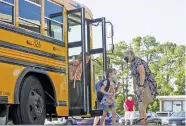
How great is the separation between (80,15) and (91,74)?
159 centimetres

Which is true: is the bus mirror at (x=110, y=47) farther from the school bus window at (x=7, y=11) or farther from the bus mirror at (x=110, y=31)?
the school bus window at (x=7, y=11)

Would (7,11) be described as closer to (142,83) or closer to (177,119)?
(142,83)

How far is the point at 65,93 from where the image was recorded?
367 inches

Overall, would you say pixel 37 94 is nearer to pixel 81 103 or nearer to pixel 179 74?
pixel 81 103

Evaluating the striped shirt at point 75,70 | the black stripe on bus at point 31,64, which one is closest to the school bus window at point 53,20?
the black stripe on bus at point 31,64

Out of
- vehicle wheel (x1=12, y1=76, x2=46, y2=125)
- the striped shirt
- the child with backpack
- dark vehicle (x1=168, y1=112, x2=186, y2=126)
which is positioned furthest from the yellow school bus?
dark vehicle (x1=168, y1=112, x2=186, y2=126)

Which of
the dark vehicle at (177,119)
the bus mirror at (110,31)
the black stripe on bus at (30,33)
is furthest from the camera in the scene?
the dark vehicle at (177,119)

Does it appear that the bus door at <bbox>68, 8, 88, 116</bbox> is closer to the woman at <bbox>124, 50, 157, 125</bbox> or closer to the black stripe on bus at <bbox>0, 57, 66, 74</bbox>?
the black stripe on bus at <bbox>0, 57, 66, 74</bbox>

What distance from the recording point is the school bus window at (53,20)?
8812 millimetres

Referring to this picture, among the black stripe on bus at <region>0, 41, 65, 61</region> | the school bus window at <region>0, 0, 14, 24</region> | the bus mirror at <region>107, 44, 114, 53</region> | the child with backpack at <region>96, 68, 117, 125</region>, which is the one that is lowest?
the child with backpack at <region>96, 68, 117, 125</region>

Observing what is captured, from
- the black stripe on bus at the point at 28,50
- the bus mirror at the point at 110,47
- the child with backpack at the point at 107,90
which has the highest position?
the bus mirror at the point at 110,47

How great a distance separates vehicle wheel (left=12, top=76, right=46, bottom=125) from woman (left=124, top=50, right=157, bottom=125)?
1.78 metres

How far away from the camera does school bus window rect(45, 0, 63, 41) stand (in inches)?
347

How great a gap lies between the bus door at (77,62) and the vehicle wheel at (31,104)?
3.82ft
